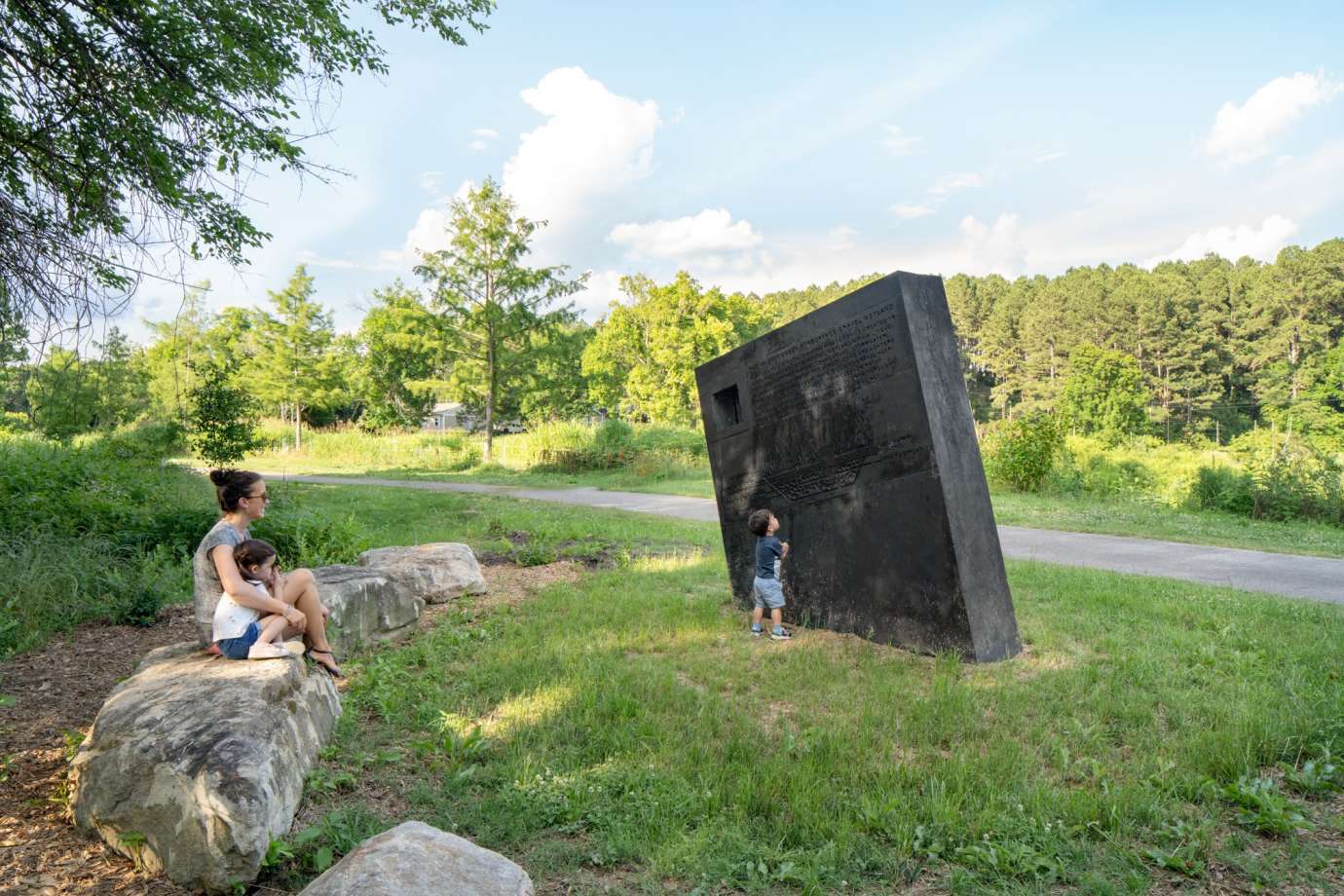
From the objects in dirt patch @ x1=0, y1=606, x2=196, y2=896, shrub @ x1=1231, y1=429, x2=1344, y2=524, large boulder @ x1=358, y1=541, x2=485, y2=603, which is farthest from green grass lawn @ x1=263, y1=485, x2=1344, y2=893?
shrub @ x1=1231, y1=429, x2=1344, y2=524

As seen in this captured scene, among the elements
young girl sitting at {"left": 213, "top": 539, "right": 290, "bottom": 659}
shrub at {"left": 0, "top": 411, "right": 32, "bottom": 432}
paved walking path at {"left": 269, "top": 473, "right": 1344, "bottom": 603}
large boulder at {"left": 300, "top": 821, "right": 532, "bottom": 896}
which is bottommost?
paved walking path at {"left": 269, "top": 473, "right": 1344, "bottom": 603}

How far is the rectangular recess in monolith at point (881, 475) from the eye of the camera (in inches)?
227

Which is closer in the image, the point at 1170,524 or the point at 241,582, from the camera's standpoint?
the point at 241,582

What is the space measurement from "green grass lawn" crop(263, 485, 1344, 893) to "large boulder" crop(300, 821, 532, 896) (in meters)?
0.49

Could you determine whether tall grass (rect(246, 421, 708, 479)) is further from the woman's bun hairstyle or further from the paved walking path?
the woman's bun hairstyle

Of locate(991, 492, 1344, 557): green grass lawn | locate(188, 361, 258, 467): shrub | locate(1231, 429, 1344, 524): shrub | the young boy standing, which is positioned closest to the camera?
the young boy standing

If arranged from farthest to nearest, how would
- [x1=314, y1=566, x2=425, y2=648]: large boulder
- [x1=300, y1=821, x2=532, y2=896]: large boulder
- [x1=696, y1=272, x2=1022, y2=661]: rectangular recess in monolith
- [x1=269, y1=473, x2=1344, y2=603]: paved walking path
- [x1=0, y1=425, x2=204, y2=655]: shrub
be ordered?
[x1=269, y1=473, x2=1344, y2=603]: paved walking path < [x1=0, y1=425, x2=204, y2=655]: shrub < [x1=314, y1=566, x2=425, y2=648]: large boulder < [x1=696, y1=272, x2=1022, y2=661]: rectangular recess in monolith < [x1=300, y1=821, x2=532, y2=896]: large boulder

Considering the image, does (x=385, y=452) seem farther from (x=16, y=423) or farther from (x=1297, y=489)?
(x=1297, y=489)

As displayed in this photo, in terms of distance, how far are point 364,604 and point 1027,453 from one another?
15003mm

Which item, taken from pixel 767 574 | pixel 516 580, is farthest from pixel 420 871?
pixel 516 580

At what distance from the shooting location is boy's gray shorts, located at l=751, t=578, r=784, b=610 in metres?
6.65

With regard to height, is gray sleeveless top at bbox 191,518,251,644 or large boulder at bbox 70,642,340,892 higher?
gray sleeveless top at bbox 191,518,251,644

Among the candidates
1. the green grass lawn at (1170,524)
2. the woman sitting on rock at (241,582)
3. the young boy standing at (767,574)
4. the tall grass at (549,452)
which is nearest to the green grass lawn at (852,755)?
the young boy standing at (767,574)

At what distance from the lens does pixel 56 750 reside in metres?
4.41
